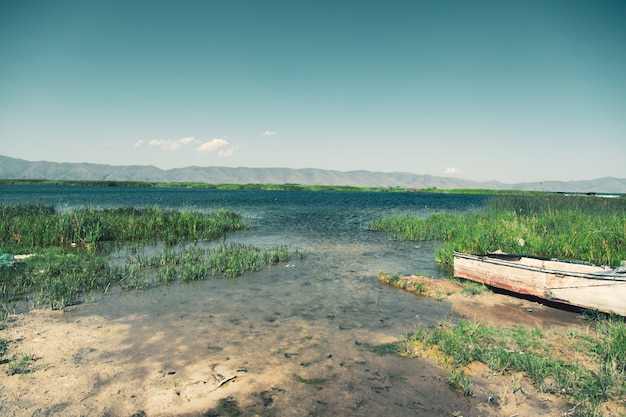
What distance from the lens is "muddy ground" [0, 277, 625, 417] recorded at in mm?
5586

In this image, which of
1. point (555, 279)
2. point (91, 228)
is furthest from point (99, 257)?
point (555, 279)

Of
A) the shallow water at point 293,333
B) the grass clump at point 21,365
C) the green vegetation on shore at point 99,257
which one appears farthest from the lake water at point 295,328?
the grass clump at point 21,365

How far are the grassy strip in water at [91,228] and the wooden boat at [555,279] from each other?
17574 millimetres

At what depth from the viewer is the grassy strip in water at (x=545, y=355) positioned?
5885mm

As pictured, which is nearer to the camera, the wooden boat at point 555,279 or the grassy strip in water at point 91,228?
the wooden boat at point 555,279

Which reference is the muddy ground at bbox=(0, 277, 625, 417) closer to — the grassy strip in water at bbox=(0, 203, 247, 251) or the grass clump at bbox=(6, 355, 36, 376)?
the grass clump at bbox=(6, 355, 36, 376)

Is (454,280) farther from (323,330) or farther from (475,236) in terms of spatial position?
(323,330)

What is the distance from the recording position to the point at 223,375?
653cm

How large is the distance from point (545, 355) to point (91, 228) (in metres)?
22.8

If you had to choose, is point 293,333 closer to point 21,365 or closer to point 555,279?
point 21,365

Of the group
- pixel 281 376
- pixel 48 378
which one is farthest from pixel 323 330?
pixel 48 378

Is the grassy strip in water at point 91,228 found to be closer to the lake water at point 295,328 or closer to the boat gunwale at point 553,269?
the lake water at point 295,328

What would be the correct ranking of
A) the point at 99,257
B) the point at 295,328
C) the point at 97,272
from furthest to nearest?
the point at 99,257, the point at 97,272, the point at 295,328

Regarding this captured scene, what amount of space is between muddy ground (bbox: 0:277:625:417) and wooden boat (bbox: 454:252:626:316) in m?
0.93
